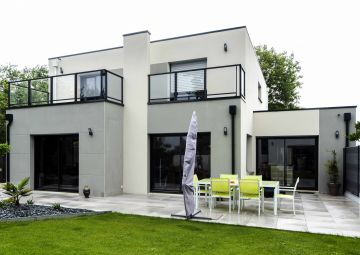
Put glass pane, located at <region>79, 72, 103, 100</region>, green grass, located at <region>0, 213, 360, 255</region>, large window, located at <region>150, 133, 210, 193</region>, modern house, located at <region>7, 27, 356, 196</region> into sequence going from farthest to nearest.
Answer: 1. glass pane, located at <region>79, 72, 103, 100</region>
2. large window, located at <region>150, 133, 210, 193</region>
3. modern house, located at <region>7, 27, 356, 196</region>
4. green grass, located at <region>0, 213, 360, 255</region>

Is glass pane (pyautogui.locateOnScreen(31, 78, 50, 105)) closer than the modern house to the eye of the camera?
No

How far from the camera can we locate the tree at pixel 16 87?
43.1 ft

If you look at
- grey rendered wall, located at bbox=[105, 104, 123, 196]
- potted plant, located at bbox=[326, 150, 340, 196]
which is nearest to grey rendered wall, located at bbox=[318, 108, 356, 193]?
A: potted plant, located at bbox=[326, 150, 340, 196]

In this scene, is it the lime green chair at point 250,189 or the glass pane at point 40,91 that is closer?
the lime green chair at point 250,189

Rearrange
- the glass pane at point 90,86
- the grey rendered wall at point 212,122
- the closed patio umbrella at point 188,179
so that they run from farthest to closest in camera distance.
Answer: the glass pane at point 90,86 → the grey rendered wall at point 212,122 → the closed patio umbrella at point 188,179

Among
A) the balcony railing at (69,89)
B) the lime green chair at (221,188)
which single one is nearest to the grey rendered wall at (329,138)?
the lime green chair at (221,188)

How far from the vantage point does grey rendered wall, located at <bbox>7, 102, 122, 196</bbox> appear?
37.5 feet

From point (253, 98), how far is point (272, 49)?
17939 mm

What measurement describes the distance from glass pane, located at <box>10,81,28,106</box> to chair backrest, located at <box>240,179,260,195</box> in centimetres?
1029

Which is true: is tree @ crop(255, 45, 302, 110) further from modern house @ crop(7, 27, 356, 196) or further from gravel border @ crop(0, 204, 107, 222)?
gravel border @ crop(0, 204, 107, 222)

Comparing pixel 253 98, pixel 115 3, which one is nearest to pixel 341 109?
pixel 253 98

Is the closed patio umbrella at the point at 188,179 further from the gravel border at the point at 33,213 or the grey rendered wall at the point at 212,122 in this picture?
the grey rendered wall at the point at 212,122

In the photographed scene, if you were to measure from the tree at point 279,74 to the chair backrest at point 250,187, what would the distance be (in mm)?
22732

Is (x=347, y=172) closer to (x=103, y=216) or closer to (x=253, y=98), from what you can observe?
(x=253, y=98)
